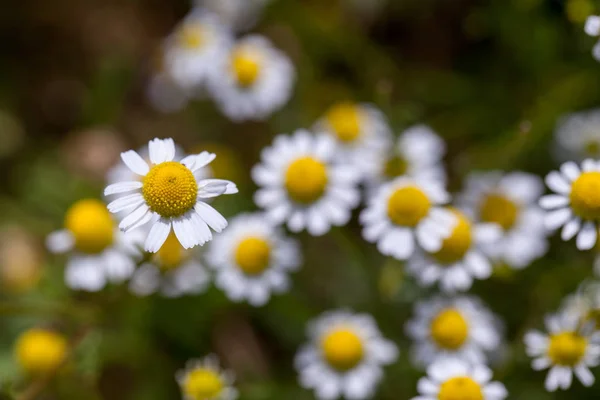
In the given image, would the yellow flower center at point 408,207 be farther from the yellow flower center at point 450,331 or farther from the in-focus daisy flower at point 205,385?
the in-focus daisy flower at point 205,385

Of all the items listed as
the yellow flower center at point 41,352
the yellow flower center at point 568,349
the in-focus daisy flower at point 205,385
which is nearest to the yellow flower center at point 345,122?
the in-focus daisy flower at point 205,385

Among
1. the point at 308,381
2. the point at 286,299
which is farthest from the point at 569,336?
the point at 286,299

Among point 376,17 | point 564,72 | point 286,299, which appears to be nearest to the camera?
point 286,299

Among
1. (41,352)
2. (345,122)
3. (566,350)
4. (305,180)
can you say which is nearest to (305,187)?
(305,180)

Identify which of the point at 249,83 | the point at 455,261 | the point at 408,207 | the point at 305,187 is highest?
the point at 249,83

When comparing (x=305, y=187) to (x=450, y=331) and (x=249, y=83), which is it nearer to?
(x=450, y=331)

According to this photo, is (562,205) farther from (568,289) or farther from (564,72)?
(564,72)
